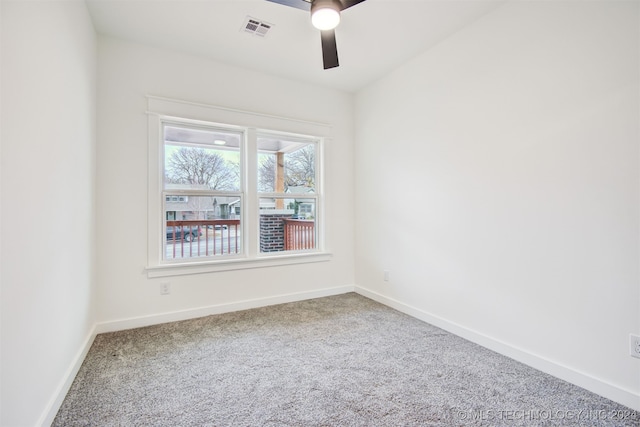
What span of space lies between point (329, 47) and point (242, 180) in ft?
5.92

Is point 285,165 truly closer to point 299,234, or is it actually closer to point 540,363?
point 299,234

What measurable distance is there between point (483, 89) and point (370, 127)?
1.50 metres

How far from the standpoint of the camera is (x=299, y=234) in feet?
12.9

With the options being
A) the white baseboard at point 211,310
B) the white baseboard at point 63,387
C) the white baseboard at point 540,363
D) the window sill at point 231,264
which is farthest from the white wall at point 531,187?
the white baseboard at point 63,387

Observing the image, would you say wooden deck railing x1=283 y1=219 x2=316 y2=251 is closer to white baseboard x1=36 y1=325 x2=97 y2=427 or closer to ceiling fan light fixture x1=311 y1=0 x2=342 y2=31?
white baseboard x1=36 y1=325 x2=97 y2=427

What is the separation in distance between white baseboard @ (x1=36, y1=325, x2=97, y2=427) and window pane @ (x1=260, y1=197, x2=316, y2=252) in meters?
1.82

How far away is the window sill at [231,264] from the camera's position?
302cm

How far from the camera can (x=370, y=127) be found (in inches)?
151

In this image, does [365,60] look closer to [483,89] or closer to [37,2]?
[483,89]

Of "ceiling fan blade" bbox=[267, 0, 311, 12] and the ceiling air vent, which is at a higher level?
the ceiling air vent

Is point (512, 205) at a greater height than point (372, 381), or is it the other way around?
point (512, 205)

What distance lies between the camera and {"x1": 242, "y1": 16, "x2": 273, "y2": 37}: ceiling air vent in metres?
2.56

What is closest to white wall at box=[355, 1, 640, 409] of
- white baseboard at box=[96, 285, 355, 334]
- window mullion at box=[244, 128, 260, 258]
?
white baseboard at box=[96, 285, 355, 334]

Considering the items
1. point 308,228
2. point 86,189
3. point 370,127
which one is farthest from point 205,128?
point 370,127
